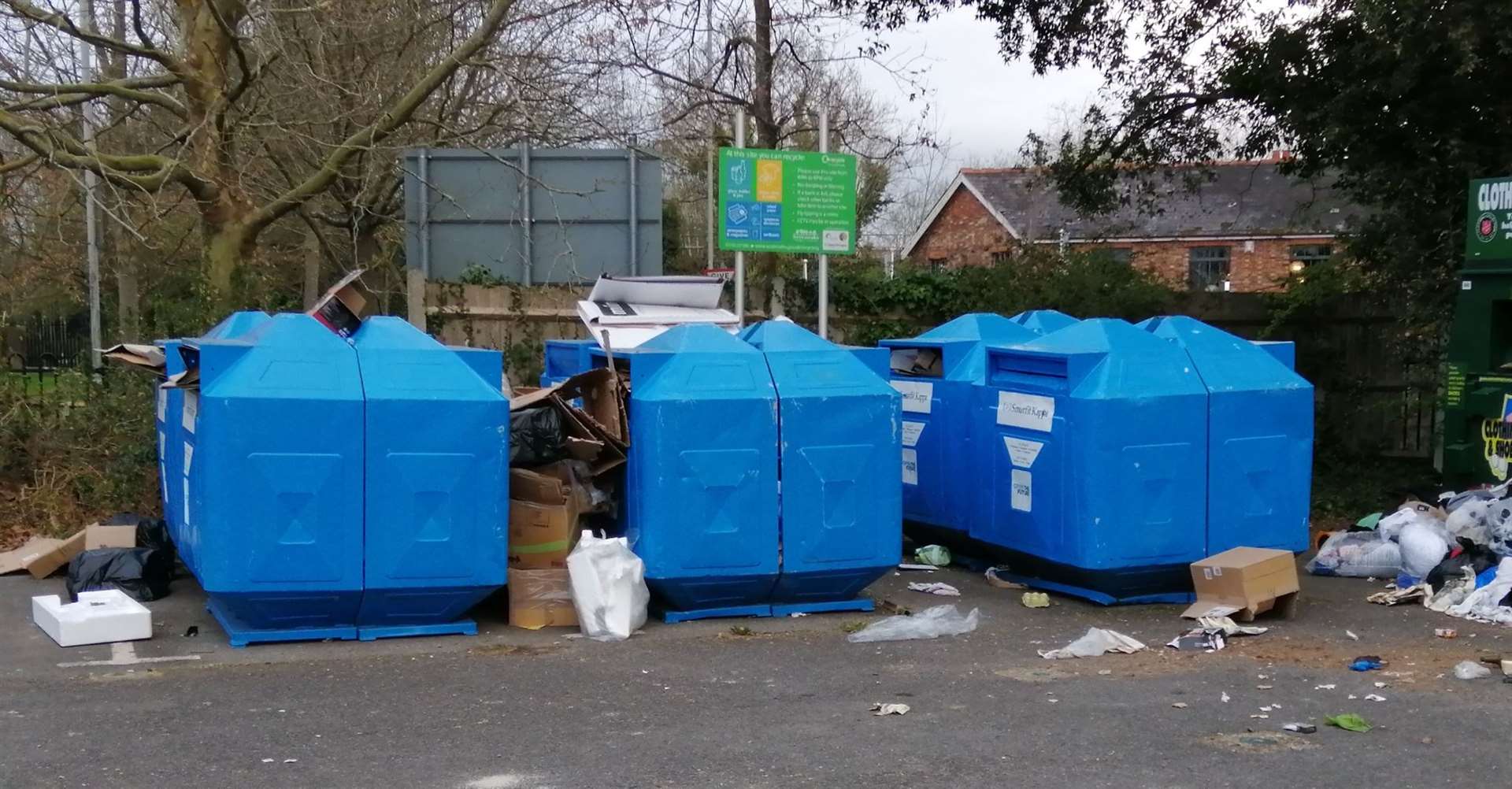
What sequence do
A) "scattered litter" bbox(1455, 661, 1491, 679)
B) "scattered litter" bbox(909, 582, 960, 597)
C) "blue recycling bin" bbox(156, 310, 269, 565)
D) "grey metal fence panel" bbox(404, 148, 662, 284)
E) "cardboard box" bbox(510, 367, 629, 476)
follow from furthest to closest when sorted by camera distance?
"grey metal fence panel" bbox(404, 148, 662, 284), "scattered litter" bbox(909, 582, 960, 597), "blue recycling bin" bbox(156, 310, 269, 565), "cardboard box" bbox(510, 367, 629, 476), "scattered litter" bbox(1455, 661, 1491, 679)

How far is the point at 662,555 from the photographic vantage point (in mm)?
6465

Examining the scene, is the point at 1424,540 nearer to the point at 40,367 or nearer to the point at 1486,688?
the point at 1486,688

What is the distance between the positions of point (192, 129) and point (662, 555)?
6.06m

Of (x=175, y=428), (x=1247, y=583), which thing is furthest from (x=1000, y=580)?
(x=175, y=428)

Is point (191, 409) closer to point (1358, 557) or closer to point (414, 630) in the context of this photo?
point (414, 630)

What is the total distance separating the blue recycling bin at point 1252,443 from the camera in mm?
7070

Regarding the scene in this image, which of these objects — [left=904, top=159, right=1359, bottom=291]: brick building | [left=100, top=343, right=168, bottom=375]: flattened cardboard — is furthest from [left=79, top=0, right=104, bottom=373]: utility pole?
[left=904, top=159, right=1359, bottom=291]: brick building

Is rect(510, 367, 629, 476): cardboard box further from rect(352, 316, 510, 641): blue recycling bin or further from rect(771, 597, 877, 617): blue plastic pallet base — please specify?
rect(771, 597, 877, 617): blue plastic pallet base

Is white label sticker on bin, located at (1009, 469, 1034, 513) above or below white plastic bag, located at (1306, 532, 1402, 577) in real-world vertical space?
above

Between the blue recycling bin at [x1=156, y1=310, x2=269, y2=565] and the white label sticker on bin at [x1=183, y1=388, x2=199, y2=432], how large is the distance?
167 millimetres

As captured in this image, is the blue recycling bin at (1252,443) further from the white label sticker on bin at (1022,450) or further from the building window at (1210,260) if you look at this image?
the building window at (1210,260)

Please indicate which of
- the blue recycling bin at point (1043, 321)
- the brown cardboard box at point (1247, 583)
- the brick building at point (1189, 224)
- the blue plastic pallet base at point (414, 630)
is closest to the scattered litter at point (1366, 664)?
the brown cardboard box at point (1247, 583)

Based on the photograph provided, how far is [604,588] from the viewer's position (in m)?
6.36

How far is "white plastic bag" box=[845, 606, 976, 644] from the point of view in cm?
637
